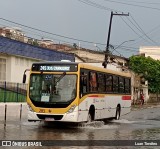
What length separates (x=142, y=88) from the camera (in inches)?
3164

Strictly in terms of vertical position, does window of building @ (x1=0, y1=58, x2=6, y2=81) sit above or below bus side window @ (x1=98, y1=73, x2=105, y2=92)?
above

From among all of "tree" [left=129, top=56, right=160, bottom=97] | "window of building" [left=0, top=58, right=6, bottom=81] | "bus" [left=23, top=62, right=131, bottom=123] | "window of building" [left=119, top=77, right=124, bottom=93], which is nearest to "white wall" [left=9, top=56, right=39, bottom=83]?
"window of building" [left=0, top=58, right=6, bottom=81]

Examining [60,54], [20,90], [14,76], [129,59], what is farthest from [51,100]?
[129,59]

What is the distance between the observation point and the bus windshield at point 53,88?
2059 cm

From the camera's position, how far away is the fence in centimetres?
3125

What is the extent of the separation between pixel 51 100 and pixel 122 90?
8894mm

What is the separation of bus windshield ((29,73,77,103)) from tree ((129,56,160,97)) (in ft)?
176

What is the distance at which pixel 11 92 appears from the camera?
32250 mm

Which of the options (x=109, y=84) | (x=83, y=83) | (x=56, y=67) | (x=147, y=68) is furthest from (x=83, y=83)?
(x=147, y=68)

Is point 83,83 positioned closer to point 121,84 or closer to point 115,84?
point 115,84

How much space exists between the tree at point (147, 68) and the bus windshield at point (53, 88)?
5357 cm

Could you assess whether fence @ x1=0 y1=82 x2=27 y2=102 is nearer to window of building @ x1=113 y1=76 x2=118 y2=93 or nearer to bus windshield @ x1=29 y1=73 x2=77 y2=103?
window of building @ x1=113 y1=76 x2=118 y2=93

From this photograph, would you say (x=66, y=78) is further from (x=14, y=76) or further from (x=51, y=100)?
(x=14, y=76)

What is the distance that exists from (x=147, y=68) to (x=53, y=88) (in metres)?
55.2
